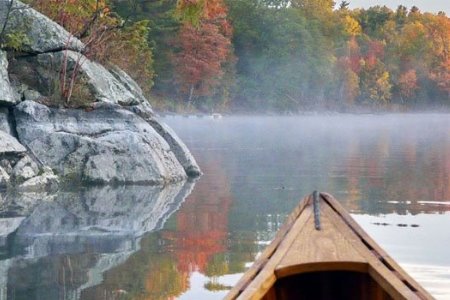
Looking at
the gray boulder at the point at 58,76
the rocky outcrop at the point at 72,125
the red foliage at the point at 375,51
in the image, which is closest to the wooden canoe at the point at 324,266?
the rocky outcrop at the point at 72,125

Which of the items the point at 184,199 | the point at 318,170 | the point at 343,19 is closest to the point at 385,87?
the point at 343,19

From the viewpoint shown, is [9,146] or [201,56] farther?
[201,56]

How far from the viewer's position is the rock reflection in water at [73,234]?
6.54 meters

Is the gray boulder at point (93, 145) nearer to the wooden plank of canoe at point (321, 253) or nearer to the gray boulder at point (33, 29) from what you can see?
the gray boulder at point (33, 29)

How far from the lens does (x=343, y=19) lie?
84125mm

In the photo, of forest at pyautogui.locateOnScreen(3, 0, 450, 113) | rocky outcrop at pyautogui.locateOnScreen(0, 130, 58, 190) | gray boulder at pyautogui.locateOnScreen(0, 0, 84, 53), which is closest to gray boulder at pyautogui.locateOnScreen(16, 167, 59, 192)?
rocky outcrop at pyautogui.locateOnScreen(0, 130, 58, 190)

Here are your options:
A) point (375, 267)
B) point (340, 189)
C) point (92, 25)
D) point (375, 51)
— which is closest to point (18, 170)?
point (340, 189)

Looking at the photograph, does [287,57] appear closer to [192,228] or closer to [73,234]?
[192,228]

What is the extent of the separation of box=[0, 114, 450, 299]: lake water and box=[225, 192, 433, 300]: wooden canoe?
3.76 feet

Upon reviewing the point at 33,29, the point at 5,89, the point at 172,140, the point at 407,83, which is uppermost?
the point at 407,83

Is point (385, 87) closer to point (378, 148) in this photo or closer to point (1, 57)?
point (378, 148)

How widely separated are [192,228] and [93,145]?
380 cm

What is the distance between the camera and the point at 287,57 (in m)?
69.4

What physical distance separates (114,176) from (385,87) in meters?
74.0
